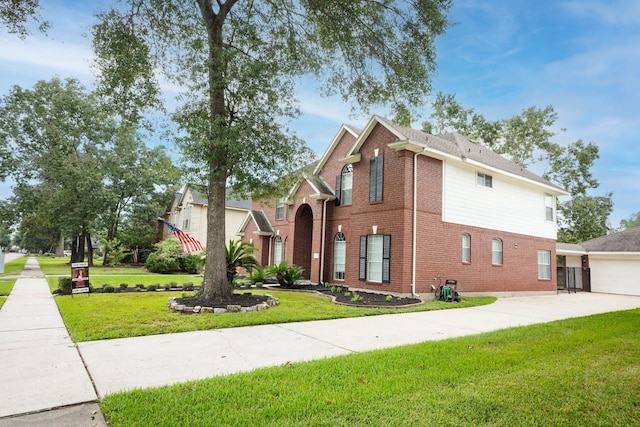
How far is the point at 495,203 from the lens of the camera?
53.7 feet

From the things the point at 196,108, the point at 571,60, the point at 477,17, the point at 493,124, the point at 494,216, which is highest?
the point at 493,124

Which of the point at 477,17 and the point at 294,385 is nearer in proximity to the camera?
the point at 294,385

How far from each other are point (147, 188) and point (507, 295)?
28359 millimetres

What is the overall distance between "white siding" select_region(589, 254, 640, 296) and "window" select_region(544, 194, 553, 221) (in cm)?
648

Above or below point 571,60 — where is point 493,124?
above

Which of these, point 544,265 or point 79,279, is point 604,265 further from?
point 79,279

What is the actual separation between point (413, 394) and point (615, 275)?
82.3 feet

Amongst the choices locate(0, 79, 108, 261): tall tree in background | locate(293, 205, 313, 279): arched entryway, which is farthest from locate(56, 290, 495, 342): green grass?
locate(0, 79, 108, 261): tall tree in background

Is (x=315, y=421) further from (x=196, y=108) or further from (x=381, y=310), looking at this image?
(x=196, y=108)

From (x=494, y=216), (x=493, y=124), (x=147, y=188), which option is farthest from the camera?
(x=147, y=188)

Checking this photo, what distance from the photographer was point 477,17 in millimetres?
10633

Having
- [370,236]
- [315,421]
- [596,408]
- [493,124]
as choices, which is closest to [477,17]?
[370,236]

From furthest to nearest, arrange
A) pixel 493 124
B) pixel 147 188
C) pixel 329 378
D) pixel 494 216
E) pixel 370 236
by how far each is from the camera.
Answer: pixel 147 188 → pixel 493 124 → pixel 494 216 → pixel 370 236 → pixel 329 378

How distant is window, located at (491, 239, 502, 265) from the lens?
16156mm
